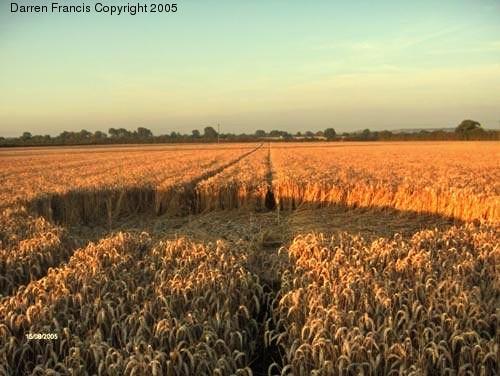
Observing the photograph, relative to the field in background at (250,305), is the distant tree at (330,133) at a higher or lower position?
higher

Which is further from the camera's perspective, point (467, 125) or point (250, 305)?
point (467, 125)

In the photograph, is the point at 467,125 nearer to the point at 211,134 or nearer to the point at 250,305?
the point at 211,134

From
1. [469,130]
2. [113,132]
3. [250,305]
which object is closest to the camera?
[250,305]

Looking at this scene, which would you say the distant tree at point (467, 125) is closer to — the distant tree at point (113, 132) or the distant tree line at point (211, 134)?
the distant tree line at point (211, 134)

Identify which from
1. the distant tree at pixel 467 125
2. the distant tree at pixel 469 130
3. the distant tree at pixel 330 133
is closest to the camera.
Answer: the distant tree at pixel 469 130

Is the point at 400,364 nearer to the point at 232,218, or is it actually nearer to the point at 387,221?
the point at 387,221

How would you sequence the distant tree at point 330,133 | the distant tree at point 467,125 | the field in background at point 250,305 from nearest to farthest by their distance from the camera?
the field in background at point 250,305, the distant tree at point 467,125, the distant tree at point 330,133

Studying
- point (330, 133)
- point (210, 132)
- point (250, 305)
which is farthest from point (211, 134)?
point (250, 305)

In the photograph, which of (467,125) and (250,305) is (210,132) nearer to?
(467,125)

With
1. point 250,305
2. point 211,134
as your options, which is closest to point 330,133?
point 211,134

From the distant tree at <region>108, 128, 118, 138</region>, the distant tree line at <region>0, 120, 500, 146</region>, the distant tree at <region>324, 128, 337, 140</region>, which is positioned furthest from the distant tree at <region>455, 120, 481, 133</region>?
the distant tree at <region>108, 128, 118, 138</region>

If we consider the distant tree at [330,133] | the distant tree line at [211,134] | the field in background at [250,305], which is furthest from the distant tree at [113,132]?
the field in background at [250,305]

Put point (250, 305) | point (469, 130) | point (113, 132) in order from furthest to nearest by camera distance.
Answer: point (113, 132) → point (469, 130) → point (250, 305)

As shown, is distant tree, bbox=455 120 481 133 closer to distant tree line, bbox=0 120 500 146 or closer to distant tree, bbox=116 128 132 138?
distant tree line, bbox=0 120 500 146
